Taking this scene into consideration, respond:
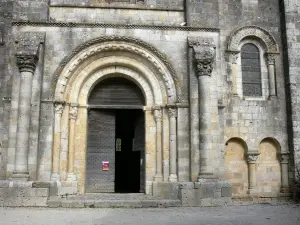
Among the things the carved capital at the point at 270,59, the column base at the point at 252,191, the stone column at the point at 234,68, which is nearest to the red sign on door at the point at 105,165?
the column base at the point at 252,191

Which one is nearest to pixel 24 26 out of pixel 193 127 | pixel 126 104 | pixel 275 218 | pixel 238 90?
pixel 126 104

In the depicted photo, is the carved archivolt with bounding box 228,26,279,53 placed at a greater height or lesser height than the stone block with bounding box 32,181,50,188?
greater

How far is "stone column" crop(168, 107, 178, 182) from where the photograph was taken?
12.5 m

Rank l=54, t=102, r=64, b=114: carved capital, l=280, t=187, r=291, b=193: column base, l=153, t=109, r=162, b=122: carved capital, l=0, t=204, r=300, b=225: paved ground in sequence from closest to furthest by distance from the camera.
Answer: l=0, t=204, r=300, b=225: paved ground
l=54, t=102, r=64, b=114: carved capital
l=153, t=109, r=162, b=122: carved capital
l=280, t=187, r=291, b=193: column base

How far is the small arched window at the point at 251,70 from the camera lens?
587 inches

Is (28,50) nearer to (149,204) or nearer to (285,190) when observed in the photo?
(149,204)

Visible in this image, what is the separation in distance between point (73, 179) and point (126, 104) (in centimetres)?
337

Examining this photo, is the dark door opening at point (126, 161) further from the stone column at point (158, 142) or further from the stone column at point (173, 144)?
the stone column at point (173, 144)

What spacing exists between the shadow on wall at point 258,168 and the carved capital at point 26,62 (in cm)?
760

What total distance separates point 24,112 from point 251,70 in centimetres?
882

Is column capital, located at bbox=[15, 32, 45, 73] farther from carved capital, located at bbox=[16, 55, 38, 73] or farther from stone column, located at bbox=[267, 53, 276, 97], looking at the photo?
stone column, located at bbox=[267, 53, 276, 97]

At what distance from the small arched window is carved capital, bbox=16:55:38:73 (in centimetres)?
800

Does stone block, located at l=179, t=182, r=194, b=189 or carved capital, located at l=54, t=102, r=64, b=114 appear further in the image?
carved capital, located at l=54, t=102, r=64, b=114

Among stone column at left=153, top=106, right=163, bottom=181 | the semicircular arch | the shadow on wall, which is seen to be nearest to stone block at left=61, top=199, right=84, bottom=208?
stone column at left=153, top=106, right=163, bottom=181
